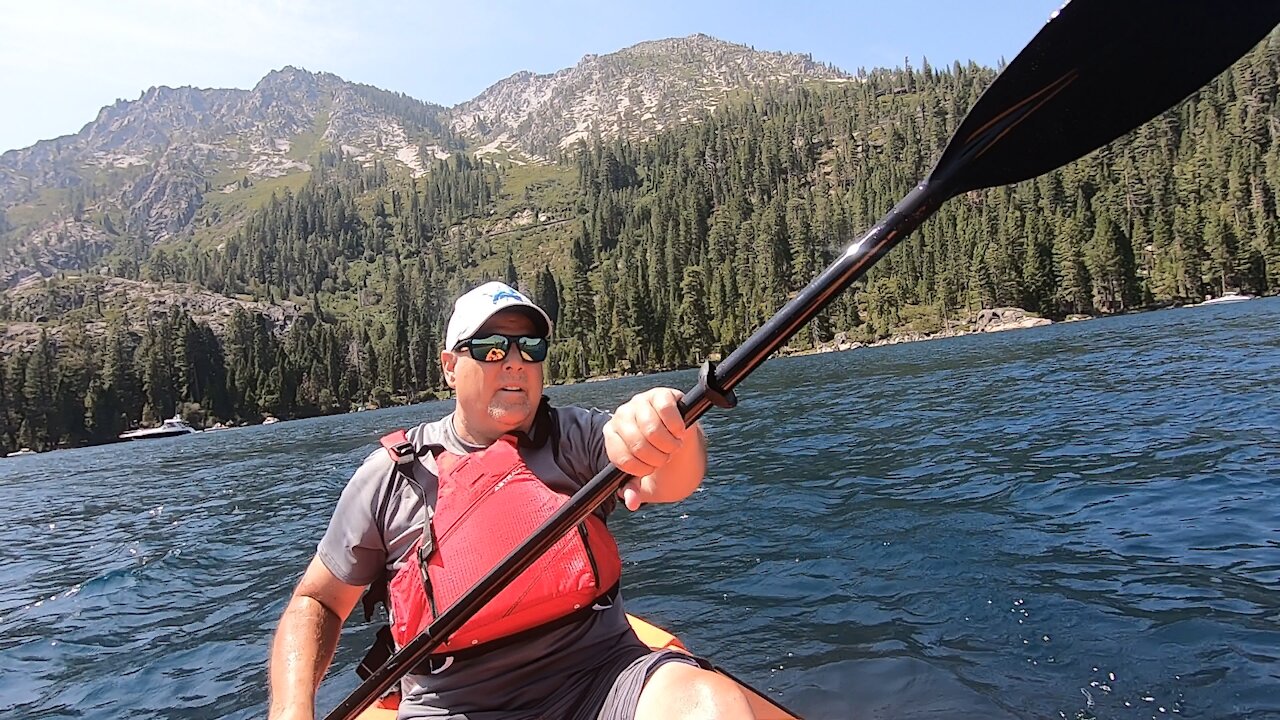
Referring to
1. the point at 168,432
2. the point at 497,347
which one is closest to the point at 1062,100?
the point at 497,347

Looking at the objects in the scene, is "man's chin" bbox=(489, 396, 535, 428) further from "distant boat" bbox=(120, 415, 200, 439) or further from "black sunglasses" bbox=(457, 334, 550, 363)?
"distant boat" bbox=(120, 415, 200, 439)

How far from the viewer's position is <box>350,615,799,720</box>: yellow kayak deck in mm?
3922

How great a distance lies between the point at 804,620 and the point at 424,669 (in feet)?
14.9

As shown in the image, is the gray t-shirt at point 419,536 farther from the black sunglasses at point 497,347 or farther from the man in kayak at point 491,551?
the black sunglasses at point 497,347

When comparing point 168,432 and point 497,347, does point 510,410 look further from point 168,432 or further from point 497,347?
point 168,432

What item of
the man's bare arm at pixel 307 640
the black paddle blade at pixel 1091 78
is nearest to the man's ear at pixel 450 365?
the man's bare arm at pixel 307 640

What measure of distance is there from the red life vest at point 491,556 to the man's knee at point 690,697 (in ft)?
2.11

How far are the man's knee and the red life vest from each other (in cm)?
64

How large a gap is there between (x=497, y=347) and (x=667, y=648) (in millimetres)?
1653

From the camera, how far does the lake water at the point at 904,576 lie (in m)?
5.50

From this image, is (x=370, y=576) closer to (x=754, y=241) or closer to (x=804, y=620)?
(x=804, y=620)

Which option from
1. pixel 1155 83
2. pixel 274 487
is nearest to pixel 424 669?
pixel 1155 83

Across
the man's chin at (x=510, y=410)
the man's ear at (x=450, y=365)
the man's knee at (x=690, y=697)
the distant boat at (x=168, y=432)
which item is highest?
the man's ear at (x=450, y=365)

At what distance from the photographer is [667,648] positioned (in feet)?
11.5
